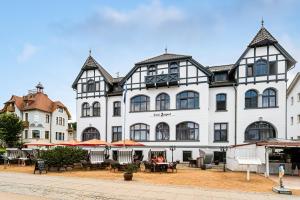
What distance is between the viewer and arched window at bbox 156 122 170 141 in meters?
36.7

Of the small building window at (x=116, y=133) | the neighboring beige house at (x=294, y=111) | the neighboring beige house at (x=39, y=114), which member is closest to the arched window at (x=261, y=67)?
the neighboring beige house at (x=294, y=111)

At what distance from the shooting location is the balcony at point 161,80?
1425 inches

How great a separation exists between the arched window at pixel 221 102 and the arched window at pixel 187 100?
6.96ft

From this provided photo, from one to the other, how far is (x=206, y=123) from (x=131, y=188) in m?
19.9

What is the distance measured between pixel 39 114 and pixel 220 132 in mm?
33024

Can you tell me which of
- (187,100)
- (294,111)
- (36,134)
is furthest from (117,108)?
(36,134)

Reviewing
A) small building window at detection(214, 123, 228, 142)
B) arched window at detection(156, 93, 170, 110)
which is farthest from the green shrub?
small building window at detection(214, 123, 228, 142)

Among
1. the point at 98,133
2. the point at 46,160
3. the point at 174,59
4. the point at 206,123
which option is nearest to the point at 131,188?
the point at 46,160

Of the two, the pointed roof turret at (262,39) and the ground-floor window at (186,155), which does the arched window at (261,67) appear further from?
the ground-floor window at (186,155)

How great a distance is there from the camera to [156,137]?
37.2m

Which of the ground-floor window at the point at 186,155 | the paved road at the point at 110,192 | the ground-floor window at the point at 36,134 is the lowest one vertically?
the ground-floor window at the point at 186,155

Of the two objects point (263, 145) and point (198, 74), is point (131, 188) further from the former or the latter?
point (198, 74)

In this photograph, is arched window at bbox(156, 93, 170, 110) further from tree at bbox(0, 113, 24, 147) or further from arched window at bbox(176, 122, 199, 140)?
tree at bbox(0, 113, 24, 147)

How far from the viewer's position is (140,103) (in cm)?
3853
